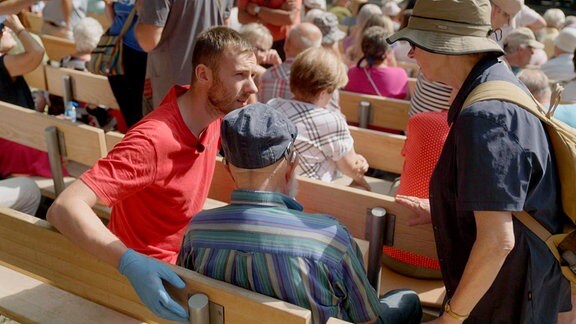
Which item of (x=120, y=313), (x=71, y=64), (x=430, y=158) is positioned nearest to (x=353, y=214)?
(x=430, y=158)

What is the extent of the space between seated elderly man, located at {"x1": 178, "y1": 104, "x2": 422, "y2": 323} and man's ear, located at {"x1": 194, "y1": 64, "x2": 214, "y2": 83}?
0.63m

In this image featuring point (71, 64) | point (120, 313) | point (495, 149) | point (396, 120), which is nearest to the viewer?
point (495, 149)

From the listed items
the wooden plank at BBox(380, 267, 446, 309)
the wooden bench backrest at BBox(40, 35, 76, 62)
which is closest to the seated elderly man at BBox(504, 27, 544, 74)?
the wooden plank at BBox(380, 267, 446, 309)

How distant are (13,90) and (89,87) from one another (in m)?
0.65

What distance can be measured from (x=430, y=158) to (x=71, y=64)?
3702mm

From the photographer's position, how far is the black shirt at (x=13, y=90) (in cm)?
359

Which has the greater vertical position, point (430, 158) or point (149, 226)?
point (430, 158)

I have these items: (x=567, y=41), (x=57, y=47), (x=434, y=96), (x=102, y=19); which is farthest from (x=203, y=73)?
(x=102, y=19)

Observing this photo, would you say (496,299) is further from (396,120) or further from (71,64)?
(71,64)

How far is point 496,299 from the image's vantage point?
1725mm

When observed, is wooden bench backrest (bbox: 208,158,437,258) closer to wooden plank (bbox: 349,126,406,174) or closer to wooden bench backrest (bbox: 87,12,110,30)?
wooden plank (bbox: 349,126,406,174)

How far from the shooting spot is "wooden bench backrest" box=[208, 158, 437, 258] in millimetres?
2078

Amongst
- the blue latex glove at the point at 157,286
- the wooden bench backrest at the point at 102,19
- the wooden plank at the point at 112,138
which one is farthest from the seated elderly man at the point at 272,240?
the wooden bench backrest at the point at 102,19

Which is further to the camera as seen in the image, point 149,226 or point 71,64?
point 71,64
